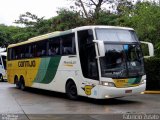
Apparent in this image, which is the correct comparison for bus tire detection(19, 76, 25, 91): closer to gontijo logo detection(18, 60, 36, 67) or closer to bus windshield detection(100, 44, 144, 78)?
gontijo logo detection(18, 60, 36, 67)

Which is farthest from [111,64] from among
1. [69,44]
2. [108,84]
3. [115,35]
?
[69,44]

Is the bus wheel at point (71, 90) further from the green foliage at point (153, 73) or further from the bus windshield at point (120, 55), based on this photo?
the green foliage at point (153, 73)

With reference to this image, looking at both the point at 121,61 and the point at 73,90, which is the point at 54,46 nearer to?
the point at 73,90

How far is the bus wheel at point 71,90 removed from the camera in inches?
663

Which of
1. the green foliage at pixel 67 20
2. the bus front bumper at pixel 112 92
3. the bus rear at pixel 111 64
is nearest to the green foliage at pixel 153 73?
the bus rear at pixel 111 64

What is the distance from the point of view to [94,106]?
48.5ft

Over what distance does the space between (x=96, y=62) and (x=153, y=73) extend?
7145 mm

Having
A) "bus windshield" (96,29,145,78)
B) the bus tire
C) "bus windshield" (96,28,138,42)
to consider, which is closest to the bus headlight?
"bus windshield" (96,29,145,78)

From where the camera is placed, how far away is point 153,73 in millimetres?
21141

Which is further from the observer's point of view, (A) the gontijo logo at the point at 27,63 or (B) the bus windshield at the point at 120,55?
(A) the gontijo logo at the point at 27,63

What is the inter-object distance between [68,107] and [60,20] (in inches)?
951

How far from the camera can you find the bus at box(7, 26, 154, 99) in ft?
48.5

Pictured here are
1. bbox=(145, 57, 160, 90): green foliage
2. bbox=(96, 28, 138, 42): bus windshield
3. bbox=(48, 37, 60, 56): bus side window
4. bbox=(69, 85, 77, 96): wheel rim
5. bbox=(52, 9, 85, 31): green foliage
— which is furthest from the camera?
bbox=(52, 9, 85, 31): green foliage

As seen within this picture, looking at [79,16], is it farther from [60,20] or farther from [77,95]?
[77,95]
